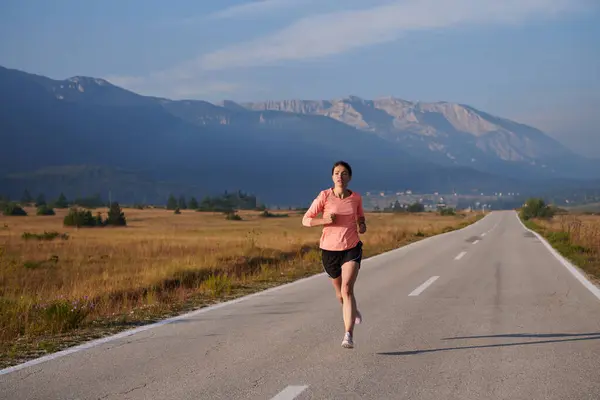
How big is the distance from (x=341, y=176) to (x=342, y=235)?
0.61m

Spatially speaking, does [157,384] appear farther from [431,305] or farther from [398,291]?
[398,291]

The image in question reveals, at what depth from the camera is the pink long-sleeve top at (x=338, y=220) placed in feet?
24.7

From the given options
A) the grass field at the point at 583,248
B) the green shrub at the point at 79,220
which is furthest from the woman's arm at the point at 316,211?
the green shrub at the point at 79,220

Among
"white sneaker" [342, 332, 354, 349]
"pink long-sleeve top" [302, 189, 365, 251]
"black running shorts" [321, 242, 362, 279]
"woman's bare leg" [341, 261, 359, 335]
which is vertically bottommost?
"white sneaker" [342, 332, 354, 349]

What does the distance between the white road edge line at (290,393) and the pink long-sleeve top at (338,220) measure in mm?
1865

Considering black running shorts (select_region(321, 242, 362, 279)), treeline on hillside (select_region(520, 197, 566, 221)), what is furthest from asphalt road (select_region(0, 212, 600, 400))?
treeline on hillside (select_region(520, 197, 566, 221))

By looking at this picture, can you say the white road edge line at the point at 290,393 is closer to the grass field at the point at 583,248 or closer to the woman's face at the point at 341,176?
the woman's face at the point at 341,176

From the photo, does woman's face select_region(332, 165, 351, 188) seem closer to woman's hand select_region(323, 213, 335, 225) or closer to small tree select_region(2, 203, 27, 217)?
woman's hand select_region(323, 213, 335, 225)

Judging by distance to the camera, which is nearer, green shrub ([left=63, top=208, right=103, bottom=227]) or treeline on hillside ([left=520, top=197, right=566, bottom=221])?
green shrub ([left=63, top=208, right=103, bottom=227])

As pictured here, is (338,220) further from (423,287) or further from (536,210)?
(536,210)

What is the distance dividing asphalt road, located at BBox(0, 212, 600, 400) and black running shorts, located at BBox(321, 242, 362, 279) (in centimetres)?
82

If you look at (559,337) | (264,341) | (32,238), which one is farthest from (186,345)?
(32,238)

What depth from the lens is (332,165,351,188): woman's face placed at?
24.8 ft

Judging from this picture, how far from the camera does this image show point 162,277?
1573 cm
